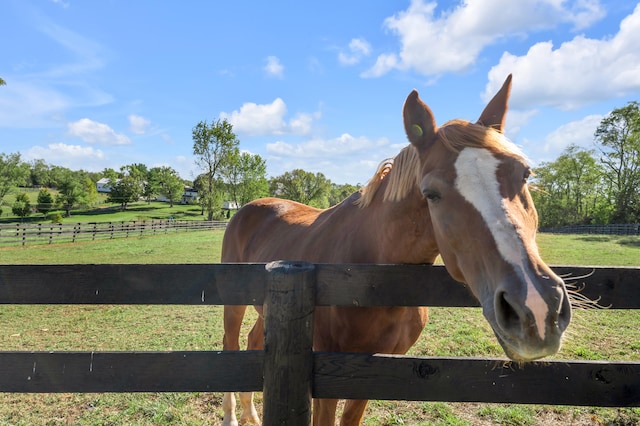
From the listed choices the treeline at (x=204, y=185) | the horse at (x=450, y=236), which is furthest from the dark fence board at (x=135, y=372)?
the treeline at (x=204, y=185)

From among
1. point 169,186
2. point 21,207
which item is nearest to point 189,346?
point 21,207

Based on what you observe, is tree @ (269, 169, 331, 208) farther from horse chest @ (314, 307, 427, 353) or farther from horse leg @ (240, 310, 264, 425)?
horse chest @ (314, 307, 427, 353)

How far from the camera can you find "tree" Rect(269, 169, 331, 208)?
199 feet

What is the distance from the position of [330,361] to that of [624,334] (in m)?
7.22

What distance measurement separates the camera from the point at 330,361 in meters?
1.66

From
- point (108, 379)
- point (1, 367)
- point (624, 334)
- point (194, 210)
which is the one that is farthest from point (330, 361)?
point (194, 210)

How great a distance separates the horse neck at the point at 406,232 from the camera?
1.96m

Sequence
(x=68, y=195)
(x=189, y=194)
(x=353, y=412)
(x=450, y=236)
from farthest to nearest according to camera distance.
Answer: (x=189, y=194)
(x=68, y=195)
(x=353, y=412)
(x=450, y=236)

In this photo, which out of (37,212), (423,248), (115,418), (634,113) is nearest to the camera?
(423,248)

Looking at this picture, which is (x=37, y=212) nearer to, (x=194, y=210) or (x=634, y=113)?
(x=194, y=210)

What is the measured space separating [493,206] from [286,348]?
1.07 m

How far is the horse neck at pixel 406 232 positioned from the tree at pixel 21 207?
62.7 m

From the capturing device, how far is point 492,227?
1.46m

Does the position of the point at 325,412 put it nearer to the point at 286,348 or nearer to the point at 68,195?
the point at 286,348
